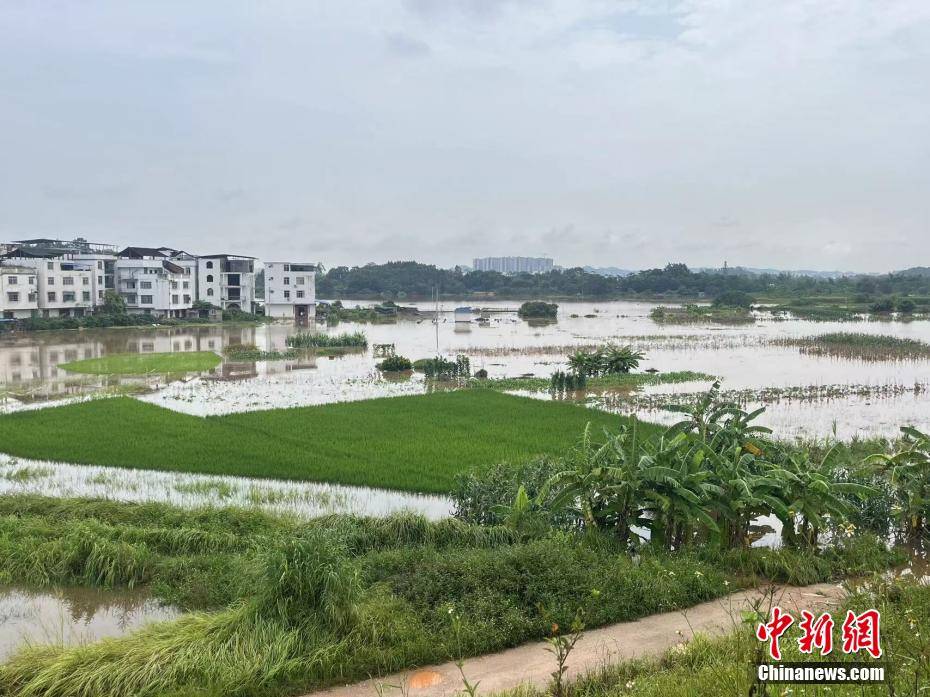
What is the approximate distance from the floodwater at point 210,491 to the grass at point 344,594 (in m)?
2.14

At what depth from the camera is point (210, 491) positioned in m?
10.3

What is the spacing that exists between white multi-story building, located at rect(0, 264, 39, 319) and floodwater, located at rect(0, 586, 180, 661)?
37989mm

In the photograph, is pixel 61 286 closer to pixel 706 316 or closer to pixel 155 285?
pixel 155 285

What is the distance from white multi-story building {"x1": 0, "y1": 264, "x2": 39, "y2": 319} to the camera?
38.6 m

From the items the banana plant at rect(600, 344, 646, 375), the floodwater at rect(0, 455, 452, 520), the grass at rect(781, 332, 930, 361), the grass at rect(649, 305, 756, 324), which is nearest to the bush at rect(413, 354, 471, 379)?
the banana plant at rect(600, 344, 646, 375)

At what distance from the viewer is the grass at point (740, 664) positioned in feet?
10.5

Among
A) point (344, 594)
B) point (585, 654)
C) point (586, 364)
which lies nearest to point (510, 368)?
point (586, 364)

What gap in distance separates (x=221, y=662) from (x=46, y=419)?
13.1m

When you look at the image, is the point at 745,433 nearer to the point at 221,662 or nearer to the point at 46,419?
the point at 221,662

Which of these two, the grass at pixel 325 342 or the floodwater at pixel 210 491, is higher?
the grass at pixel 325 342

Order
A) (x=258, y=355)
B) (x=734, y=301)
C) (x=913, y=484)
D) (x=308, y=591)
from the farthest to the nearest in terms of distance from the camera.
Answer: (x=734, y=301) → (x=258, y=355) → (x=913, y=484) → (x=308, y=591)

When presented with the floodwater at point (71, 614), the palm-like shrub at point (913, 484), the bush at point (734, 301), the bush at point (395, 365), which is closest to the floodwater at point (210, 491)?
the floodwater at point (71, 614)

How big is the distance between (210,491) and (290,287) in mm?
40507

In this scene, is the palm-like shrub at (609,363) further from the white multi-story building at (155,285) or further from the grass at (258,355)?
the white multi-story building at (155,285)
